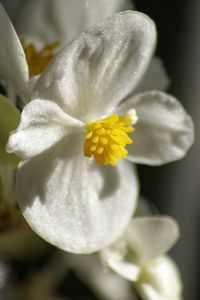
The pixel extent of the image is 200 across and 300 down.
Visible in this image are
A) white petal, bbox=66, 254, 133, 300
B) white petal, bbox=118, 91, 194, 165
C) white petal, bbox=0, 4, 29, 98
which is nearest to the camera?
white petal, bbox=0, 4, 29, 98

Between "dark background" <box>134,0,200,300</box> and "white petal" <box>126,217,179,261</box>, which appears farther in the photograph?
"dark background" <box>134,0,200,300</box>

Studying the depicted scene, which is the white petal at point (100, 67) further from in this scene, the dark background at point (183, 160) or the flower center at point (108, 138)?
the dark background at point (183, 160)

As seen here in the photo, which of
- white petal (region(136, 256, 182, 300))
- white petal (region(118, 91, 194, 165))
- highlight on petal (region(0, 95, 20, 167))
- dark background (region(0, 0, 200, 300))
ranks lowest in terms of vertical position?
dark background (region(0, 0, 200, 300))

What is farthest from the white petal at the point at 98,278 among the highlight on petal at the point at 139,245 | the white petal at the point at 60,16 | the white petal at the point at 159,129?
Result: the white petal at the point at 60,16

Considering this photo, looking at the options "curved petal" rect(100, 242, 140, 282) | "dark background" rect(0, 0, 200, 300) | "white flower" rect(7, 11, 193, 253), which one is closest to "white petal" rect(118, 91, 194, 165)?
"white flower" rect(7, 11, 193, 253)

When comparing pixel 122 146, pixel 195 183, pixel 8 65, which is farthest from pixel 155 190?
pixel 8 65

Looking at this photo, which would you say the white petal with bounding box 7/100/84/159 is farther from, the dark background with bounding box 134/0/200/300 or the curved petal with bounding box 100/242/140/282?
the dark background with bounding box 134/0/200/300
